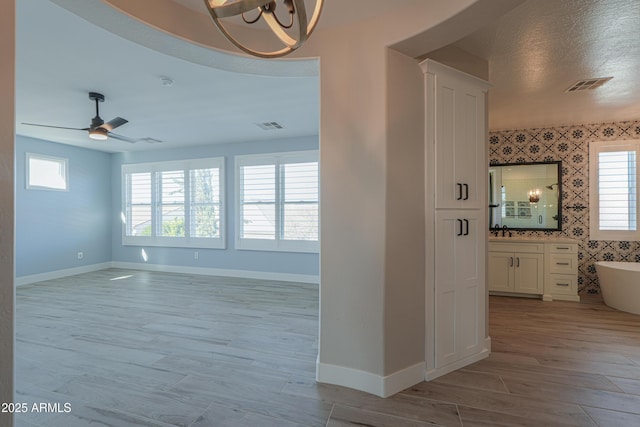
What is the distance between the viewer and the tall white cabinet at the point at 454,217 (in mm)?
2242

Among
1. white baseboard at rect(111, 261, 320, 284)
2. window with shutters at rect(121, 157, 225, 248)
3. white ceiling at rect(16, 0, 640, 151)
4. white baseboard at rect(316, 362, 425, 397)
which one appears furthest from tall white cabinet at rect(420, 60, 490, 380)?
window with shutters at rect(121, 157, 225, 248)

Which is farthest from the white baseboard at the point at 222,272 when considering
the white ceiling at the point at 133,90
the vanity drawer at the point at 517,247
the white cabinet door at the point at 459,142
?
the white cabinet door at the point at 459,142

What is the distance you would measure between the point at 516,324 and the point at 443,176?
2.27 meters

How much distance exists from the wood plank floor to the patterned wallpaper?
38.4 inches

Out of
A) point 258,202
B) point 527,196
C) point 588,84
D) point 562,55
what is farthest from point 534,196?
point 258,202

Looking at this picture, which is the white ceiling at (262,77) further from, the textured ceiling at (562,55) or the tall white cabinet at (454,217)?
the tall white cabinet at (454,217)

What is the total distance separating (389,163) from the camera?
2059 mm

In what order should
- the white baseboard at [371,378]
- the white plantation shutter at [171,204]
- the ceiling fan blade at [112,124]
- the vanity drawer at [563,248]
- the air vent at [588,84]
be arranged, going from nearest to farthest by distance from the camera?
the white baseboard at [371,378], the air vent at [588,84], the ceiling fan blade at [112,124], the vanity drawer at [563,248], the white plantation shutter at [171,204]

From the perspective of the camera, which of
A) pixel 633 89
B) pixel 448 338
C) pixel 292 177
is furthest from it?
pixel 292 177

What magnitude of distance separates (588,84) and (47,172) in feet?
27.5

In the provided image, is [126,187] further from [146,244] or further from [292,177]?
[292,177]

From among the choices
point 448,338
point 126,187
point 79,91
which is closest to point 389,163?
point 448,338

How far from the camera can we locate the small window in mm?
5445

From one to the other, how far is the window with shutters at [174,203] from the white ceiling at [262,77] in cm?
121
